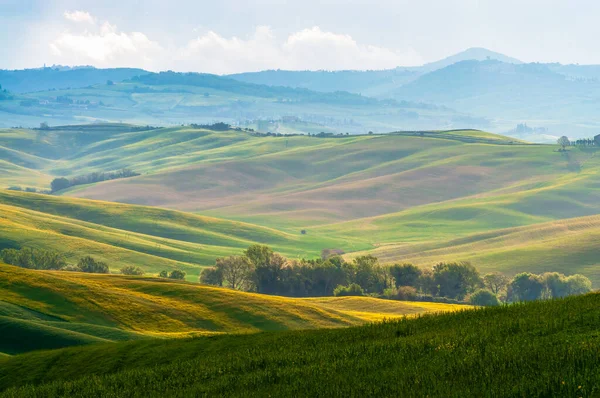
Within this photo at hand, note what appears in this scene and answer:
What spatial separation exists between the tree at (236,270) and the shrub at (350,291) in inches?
784

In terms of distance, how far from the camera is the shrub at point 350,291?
173863mm

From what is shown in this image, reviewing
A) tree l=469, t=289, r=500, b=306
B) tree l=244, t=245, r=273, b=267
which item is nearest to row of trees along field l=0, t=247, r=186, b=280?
tree l=244, t=245, r=273, b=267

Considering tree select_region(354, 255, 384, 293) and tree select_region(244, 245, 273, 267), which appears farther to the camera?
tree select_region(354, 255, 384, 293)

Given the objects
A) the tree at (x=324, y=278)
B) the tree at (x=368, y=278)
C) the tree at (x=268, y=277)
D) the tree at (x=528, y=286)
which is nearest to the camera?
the tree at (x=268, y=277)

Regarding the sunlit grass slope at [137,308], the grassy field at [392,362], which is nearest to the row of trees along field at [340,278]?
the sunlit grass slope at [137,308]

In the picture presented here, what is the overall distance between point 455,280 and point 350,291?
30670 millimetres

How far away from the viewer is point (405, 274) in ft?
623

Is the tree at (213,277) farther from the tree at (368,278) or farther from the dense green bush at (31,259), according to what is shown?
the dense green bush at (31,259)

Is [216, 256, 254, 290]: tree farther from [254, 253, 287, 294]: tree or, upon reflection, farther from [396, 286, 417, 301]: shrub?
[396, 286, 417, 301]: shrub

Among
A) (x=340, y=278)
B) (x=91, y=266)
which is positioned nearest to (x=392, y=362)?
(x=340, y=278)

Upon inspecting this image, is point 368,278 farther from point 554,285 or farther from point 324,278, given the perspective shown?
point 554,285

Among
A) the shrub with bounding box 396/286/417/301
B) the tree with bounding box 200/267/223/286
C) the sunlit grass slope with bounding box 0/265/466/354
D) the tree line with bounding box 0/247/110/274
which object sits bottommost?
the shrub with bounding box 396/286/417/301

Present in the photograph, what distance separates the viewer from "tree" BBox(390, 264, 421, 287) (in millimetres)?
189375

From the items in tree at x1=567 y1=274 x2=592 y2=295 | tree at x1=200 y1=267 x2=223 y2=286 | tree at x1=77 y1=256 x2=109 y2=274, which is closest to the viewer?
tree at x1=200 y1=267 x2=223 y2=286
